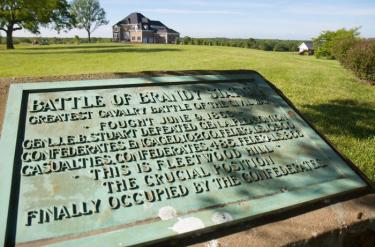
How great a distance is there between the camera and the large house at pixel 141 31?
8350 centimetres

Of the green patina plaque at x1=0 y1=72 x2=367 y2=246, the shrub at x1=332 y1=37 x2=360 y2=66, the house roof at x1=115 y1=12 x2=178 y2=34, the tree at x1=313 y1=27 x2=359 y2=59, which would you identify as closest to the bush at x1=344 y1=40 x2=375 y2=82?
the shrub at x1=332 y1=37 x2=360 y2=66

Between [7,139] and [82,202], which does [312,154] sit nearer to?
[82,202]

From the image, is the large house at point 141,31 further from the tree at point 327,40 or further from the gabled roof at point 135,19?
the tree at point 327,40

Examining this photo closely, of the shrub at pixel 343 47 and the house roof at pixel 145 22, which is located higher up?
the house roof at pixel 145 22

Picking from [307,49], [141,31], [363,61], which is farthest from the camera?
[141,31]

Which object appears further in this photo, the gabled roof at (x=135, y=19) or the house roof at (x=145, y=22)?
the gabled roof at (x=135, y=19)

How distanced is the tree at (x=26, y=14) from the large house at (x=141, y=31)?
145 feet

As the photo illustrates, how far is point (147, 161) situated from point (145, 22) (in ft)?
281

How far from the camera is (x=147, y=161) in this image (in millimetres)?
2701

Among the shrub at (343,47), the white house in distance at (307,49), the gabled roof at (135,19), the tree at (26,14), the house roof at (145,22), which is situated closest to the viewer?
the shrub at (343,47)

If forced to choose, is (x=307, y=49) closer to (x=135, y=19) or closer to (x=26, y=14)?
(x=135, y=19)

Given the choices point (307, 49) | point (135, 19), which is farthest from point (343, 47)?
point (135, 19)

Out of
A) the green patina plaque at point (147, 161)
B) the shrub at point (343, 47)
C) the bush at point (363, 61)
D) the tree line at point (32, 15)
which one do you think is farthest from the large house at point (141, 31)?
the green patina plaque at point (147, 161)

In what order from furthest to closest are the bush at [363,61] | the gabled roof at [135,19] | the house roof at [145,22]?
the gabled roof at [135,19]
the house roof at [145,22]
the bush at [363,61]
